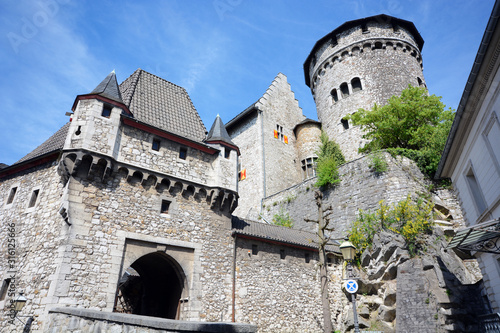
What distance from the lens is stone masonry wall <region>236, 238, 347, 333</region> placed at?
13.6 m

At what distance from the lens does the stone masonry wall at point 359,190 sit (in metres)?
18.0

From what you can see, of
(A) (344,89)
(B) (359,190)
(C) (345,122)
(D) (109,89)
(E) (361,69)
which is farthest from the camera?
(A) (344,89)

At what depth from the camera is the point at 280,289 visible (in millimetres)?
14734

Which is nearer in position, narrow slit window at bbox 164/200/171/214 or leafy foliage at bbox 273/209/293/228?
narrow slit window at bbox 164/200/171/214

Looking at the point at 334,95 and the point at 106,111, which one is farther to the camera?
the point at 334,95

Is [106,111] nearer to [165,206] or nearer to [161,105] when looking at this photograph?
[161,105]

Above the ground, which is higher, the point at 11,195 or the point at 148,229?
the point at 11,195

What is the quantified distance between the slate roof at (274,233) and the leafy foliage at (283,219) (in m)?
3.95

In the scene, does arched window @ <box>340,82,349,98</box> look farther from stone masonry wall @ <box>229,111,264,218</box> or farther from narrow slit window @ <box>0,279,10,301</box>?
narrow slit window @ <box>0,279,10,301</box>

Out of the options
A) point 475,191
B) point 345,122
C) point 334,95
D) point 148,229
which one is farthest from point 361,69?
point 148,229

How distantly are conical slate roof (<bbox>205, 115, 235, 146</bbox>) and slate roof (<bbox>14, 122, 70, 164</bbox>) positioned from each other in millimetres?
6138

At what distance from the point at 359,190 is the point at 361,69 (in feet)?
43.4

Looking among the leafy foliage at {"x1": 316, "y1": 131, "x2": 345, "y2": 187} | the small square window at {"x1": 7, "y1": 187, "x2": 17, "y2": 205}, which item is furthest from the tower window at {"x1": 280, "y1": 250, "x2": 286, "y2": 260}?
the small square window at {"x1": 7, "y1": 187, "x2": 17, "y2": 205}

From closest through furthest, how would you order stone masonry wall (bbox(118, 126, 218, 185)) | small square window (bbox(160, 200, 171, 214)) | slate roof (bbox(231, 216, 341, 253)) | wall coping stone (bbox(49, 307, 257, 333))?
wall coping stone (bbox(49, 307, 257, 333)) < stone masonry wall (bbox(118, 126, 218, 185)) < small square window (bbox(160, 200, 171, 214)) < slate roof (bbox(231, 216, 341, 253))
